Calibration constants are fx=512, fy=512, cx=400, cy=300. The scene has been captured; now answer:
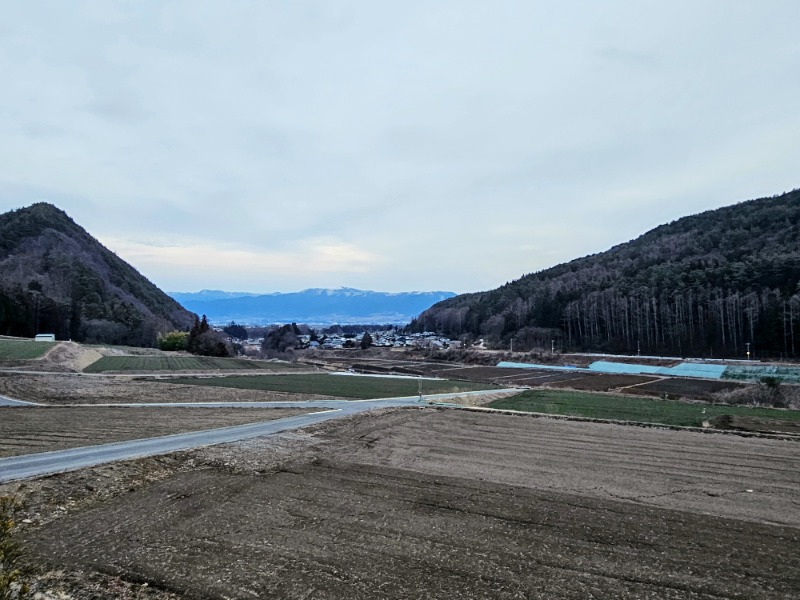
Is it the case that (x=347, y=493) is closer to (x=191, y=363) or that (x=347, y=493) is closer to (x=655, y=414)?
(x=655, y=414)

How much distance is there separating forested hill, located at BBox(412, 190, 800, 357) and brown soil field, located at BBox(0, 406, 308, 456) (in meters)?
74.4

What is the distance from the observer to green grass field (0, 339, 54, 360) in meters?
51.4

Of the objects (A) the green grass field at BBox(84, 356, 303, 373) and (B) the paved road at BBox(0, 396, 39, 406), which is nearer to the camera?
(B) the paved road at BBox(0, 396, 39, 406)

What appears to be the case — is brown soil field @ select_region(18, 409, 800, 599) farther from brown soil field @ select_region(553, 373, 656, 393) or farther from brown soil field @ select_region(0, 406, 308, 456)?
brown soil field @ select_region(553, 373, 656, 393)

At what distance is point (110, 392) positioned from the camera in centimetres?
3503

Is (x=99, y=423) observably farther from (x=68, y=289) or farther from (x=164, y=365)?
(x=68, y=289)

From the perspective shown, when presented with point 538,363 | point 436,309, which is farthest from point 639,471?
point 436,309

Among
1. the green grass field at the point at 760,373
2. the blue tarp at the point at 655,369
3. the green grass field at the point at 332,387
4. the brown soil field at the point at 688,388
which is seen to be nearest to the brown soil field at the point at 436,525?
the green grass field at the point at 332,387

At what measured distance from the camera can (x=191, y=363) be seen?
205ft

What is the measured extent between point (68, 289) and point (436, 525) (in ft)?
390

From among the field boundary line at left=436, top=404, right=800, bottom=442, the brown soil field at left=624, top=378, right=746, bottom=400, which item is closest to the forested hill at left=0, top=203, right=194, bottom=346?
the field boundary line at left=436, top=404, right=800, bottom=442

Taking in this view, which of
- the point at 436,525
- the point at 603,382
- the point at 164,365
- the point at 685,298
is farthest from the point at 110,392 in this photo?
the point at 685,298

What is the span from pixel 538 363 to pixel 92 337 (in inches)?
3157

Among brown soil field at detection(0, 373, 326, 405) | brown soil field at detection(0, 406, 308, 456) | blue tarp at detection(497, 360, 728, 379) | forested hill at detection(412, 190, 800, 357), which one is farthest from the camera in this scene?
forested hill at detection(412, 190, 800, 357)
